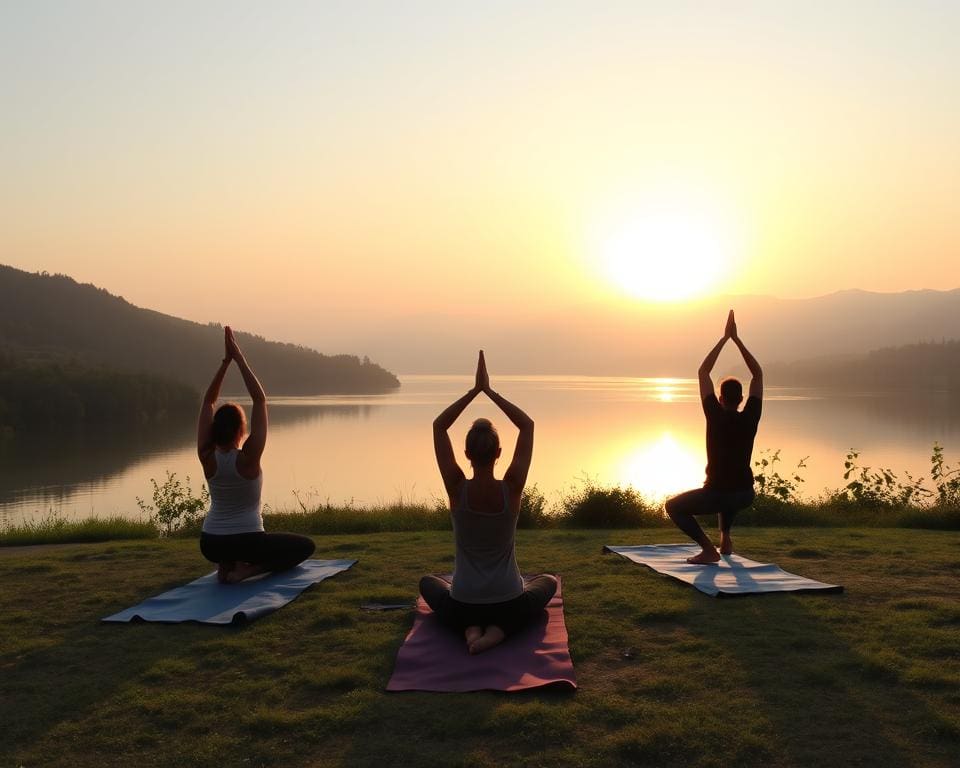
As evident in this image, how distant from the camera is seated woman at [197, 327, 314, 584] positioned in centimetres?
589

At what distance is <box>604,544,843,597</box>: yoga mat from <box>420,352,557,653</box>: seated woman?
1.64 meters

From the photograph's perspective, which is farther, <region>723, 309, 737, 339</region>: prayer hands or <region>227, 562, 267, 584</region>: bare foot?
<region>723, 309, 737, 339</region>: prayer hands

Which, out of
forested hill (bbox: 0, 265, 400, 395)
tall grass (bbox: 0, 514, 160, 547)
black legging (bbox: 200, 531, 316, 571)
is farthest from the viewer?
forested hill (bbox: 0, 265, 400, 395)

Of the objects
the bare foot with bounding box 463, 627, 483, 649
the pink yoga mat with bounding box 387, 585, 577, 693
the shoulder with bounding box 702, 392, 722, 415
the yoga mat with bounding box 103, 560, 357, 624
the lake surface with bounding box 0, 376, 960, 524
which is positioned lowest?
the lake surface with bounding box 0, 376, 960, 524

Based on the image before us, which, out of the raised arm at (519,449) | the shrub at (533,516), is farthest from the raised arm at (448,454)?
the shrub at (533,516)

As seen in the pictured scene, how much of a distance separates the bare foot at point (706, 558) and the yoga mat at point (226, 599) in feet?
9.48

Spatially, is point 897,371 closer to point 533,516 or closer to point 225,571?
point 533,516

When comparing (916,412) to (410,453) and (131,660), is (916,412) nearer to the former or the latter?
(410,453)

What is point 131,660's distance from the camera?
447cm

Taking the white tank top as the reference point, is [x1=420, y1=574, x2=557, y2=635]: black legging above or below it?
below

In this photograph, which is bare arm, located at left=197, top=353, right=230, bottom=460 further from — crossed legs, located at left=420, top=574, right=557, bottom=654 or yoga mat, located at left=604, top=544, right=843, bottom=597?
yoga mat, located at left=604, top=544, right=843, bottom=597

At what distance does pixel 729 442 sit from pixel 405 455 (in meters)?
28.5

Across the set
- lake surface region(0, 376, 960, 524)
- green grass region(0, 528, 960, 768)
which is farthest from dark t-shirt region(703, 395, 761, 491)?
lake surface region(0, 376, 960, 524)

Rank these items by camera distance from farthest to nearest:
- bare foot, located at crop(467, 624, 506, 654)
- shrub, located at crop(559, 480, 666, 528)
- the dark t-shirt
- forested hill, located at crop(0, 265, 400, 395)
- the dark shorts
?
forested hill, located at crop(0, 265, 400, 395) < shrub, located at crop(559, 480, 666, 528) < the dark shorts < the dark t-shirt < bare foot, located at crop(467, 624, 506, 654)
